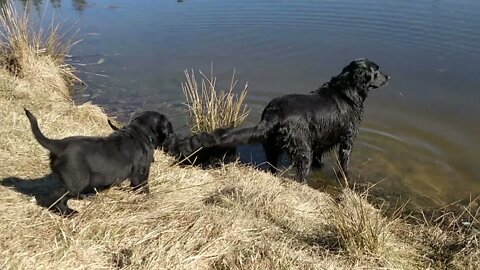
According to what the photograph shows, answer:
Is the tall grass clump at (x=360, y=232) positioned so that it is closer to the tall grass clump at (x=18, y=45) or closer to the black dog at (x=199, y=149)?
the black dog at (x=199, y=149)

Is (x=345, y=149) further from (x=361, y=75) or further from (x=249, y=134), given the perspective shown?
(x=249, y=134)

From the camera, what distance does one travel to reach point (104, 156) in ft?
13.6

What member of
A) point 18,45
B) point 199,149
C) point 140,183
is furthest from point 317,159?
point 18,45

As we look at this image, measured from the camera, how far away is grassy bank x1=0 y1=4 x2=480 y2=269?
3.45m

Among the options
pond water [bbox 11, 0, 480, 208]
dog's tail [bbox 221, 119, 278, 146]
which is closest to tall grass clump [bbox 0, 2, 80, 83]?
pond water [bbox 11, 0, 480, 208]

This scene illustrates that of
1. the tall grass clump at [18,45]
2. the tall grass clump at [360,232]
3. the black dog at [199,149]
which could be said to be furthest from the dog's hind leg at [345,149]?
the tall grass clump at [18,45]

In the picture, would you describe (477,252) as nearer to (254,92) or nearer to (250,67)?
(254,92)

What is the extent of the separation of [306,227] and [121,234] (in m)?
1.62

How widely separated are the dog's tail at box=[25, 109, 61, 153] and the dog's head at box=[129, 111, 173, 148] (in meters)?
1.05

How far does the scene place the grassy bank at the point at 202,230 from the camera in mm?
3447

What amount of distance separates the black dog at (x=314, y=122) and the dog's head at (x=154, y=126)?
2.62 feet

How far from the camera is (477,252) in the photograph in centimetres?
382

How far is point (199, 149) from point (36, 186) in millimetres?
1815

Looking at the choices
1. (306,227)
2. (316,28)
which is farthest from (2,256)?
(316,28)
